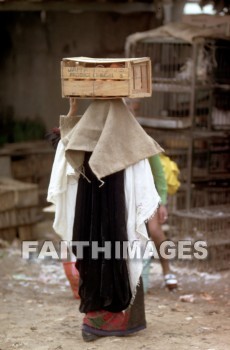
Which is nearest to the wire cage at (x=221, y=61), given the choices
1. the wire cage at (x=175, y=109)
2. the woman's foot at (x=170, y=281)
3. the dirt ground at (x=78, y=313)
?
the wire cage at (x=175, y=109)

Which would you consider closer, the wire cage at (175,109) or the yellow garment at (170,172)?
the yellow garment at (170,172)

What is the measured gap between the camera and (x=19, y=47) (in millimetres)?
11516

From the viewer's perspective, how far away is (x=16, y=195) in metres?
9.99

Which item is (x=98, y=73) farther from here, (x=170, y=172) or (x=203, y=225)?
(x=203, y=225)

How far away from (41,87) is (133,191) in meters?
6.38

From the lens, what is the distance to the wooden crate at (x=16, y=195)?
390 inches

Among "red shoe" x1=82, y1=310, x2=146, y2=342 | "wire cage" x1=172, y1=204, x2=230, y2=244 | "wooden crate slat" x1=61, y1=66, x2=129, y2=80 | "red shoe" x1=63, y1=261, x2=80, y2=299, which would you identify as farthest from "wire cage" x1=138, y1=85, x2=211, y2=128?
"red shoe" x1=82, y1=310, x2=146, y2=342

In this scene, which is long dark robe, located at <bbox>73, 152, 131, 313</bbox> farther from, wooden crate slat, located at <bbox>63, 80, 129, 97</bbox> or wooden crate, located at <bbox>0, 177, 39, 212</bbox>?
wooden crate, located at <bbox>0, 177, 39, 212</bbox>

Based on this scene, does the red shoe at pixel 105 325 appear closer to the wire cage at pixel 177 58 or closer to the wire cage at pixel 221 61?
the wire cage at pixel 177 58

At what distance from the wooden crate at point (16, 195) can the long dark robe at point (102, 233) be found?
4.21 m

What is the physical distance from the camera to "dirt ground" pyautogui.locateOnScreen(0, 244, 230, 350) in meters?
5.90

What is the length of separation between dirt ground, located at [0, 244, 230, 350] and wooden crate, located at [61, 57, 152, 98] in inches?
72.6

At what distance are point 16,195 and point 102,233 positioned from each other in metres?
4.46

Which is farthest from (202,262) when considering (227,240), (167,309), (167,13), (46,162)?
(167,13)
